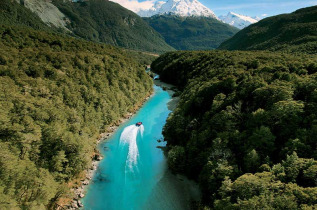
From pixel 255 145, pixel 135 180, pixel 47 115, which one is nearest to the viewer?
pixel 255 145

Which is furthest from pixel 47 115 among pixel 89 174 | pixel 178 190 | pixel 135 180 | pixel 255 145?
pixel 255 145

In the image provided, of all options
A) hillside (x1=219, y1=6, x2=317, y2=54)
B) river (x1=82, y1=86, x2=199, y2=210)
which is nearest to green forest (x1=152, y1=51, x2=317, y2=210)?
river (x1=82, y1=86, x2=199, y2=210)

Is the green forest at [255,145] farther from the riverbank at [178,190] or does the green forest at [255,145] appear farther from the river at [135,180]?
the river at [135,180]

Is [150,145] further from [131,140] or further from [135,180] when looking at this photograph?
[135,180]

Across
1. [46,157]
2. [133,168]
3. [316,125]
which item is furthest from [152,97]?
[316,125]

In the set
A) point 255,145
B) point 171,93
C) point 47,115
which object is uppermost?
point 255,145

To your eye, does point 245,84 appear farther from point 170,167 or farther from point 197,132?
point 170,167
